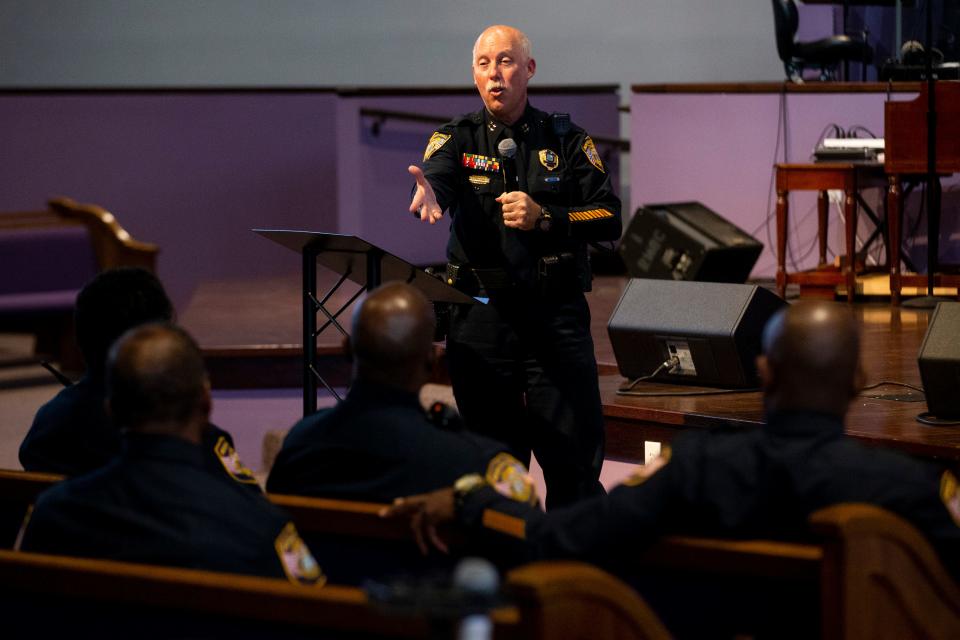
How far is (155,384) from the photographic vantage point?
187 centimetres

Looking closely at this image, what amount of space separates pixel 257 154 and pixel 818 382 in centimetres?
691

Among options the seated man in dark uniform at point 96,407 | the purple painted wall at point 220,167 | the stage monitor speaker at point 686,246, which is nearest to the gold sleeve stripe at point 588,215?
the seated man in dark uniform at point 96,407

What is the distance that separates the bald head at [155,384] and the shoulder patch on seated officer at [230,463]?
403mm

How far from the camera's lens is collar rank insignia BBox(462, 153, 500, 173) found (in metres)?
3.34

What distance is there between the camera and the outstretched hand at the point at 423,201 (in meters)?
3.09

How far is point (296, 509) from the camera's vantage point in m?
2.06

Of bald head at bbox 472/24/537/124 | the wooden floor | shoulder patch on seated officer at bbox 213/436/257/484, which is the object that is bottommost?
the wooden floor

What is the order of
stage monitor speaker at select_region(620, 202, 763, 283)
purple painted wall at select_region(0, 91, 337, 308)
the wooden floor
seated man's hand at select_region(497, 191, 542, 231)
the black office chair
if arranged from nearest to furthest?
seated man's hand at select_region(497, 191, 542, 231) → the wooden floor → stage monitor speaker at select_region(620, 202, 763, 283) → the black office chair → purple painted wall at select_region(0, 91, 337, 308)

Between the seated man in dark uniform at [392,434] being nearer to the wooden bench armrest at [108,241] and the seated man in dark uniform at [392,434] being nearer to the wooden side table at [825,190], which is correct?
the wooden side table at [825,190]

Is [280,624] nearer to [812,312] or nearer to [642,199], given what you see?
[812,312]

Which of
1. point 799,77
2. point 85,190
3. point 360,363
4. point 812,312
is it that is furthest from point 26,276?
point 812,312

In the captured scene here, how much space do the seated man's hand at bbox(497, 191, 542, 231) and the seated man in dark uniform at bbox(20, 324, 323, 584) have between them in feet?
4.22

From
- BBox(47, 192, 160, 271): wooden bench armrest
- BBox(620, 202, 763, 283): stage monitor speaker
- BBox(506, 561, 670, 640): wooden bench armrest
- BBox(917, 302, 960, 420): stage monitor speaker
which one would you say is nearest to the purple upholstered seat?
BBox(47, 192, 160, 271): wooden bench armrest

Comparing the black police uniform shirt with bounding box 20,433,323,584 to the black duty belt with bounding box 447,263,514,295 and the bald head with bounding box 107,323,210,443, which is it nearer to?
the bald head with bounding box 107,323,210,443
